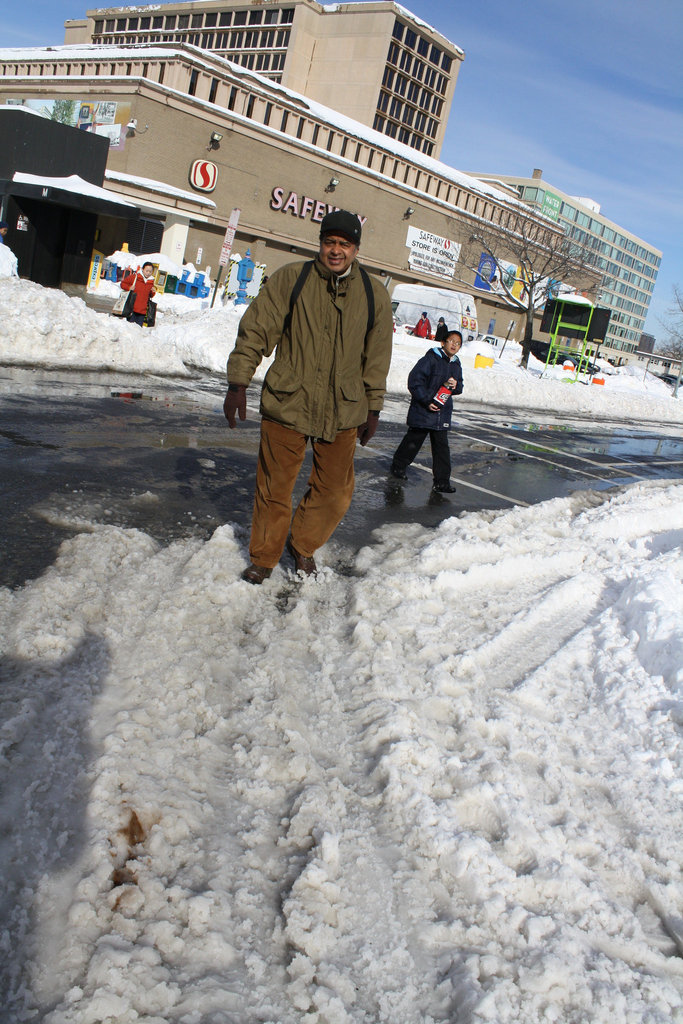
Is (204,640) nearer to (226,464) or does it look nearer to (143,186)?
(226,464)

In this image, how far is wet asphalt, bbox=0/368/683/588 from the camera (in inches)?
202

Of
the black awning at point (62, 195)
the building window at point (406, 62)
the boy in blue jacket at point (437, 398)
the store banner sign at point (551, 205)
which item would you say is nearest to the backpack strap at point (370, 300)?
the boy in blue jacket at point (437, 398)

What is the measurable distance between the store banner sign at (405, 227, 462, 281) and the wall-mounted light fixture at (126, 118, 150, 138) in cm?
2421

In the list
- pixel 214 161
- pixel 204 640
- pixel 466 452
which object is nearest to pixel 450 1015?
pixel 204 640

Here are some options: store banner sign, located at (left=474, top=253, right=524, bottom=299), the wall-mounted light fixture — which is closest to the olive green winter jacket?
the wall-mounted light fixture

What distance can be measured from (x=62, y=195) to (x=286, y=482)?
56.3 feet

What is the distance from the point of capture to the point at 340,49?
3457 inches

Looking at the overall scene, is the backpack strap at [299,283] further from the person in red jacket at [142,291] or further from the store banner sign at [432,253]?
the store banner sign at [432,253]

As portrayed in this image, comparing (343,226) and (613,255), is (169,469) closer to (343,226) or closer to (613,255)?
(343,226)

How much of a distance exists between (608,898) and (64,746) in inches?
72.4

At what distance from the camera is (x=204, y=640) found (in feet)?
12.1

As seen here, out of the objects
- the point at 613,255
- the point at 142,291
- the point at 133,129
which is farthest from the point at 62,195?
the point at 613,255

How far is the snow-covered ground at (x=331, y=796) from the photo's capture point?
207cm

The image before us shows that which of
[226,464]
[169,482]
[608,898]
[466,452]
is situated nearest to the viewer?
[608,898]
